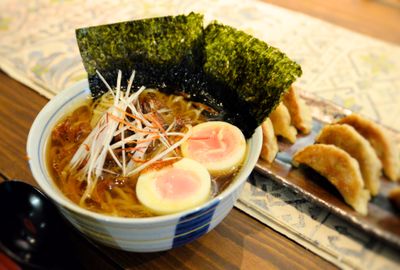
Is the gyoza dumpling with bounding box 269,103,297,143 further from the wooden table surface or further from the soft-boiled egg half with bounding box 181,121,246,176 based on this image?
the wooden table surface

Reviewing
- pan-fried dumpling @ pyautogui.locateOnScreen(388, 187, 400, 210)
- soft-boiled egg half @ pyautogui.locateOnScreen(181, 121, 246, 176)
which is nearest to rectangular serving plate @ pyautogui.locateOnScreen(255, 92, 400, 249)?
pan-fried dumpling @ pyautogui.locateOnScreen(388, 187, 400, 210)

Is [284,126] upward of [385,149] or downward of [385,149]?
downward

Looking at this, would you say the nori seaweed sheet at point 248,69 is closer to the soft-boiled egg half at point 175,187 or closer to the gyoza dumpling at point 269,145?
the gyoza dumpling at point 269,145

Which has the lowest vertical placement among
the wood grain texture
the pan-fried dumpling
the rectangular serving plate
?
the wood grain texture

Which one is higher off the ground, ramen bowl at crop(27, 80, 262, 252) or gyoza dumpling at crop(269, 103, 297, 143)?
ramen bowl at crop(27, 80, 262, 252)

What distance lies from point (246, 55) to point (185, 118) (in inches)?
10.8

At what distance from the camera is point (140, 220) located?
0.67 meters

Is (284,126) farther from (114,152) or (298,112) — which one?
(114,152)

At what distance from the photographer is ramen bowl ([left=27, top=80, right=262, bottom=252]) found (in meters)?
0.68

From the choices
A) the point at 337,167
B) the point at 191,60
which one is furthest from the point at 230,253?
the point at 191,60

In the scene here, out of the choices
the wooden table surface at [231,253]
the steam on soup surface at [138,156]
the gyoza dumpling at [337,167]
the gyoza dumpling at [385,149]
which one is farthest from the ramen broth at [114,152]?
the gyoza dumpling at [385,149]

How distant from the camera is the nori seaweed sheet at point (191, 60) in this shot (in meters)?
1.00

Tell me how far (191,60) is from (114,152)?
1.29ft

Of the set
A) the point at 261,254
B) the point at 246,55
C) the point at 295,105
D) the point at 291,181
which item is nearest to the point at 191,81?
the point at 246,55
